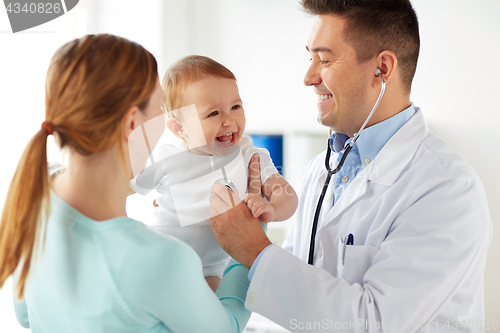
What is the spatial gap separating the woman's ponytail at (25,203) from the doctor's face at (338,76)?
0.91m

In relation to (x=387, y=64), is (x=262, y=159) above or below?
below

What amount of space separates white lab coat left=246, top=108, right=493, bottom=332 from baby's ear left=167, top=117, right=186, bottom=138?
486 millimetres

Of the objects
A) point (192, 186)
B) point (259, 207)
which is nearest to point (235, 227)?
point (259, 207)

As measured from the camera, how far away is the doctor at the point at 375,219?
98 centimetres

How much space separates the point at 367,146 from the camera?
131cm

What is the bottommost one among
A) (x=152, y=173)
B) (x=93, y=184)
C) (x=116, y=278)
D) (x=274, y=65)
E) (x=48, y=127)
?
(x=274, y=65)

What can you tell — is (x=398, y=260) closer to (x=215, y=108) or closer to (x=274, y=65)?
(x=215, y=108)

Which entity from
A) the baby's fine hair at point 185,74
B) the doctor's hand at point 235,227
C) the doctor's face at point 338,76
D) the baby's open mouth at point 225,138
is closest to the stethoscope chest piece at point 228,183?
the doctor's hand at point 235,227

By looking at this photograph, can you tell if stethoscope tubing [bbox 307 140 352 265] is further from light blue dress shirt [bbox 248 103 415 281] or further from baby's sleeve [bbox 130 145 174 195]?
baby's sleeve [bbox 130 145 174 195]

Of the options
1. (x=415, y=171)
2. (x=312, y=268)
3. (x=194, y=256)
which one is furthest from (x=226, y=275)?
(x=415, y=171)

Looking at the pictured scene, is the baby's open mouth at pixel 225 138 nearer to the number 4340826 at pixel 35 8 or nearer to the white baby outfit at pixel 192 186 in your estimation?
the white baby outfit at pixel 192 186

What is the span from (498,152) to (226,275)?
192 centimetres

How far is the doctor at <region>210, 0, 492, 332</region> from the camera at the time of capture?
0.98 meters

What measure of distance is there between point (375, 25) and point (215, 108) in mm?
584
